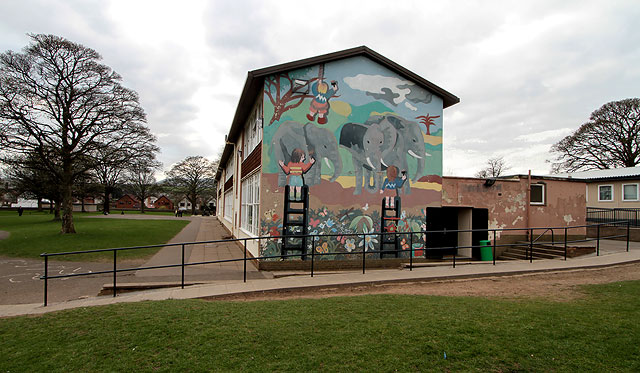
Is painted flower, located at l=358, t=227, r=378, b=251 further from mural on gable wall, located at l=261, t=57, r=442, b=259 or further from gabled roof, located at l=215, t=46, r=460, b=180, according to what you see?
gabled roof, located at l=215, t=46, r=460, b=180

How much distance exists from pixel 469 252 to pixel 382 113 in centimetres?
660

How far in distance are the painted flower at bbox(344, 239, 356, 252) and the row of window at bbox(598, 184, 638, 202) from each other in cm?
2247

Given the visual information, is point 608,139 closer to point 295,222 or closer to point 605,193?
point 605,193

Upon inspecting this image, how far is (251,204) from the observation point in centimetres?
1319

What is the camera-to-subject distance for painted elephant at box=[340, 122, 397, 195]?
1135 cm

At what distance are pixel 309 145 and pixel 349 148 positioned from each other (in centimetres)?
135

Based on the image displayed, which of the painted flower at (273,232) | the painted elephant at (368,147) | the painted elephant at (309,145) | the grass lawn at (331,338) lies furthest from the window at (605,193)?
the painted flower at (273,232)

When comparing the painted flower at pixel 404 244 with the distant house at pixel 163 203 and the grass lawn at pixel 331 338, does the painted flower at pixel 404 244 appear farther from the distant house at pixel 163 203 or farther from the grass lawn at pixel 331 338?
the distant house at pixel 163 203

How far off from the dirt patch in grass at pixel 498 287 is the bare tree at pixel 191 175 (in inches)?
2463

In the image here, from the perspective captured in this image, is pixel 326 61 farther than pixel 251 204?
No

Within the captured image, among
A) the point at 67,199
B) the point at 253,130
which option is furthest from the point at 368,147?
the point at 67,199

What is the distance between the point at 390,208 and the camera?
11734 mm

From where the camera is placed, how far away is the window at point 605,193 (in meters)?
24.1

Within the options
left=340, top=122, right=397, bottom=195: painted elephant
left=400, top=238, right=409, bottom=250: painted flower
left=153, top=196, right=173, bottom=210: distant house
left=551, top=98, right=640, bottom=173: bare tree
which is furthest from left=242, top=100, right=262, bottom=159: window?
left=153, top=196, right=173, bottom=210: distant house
